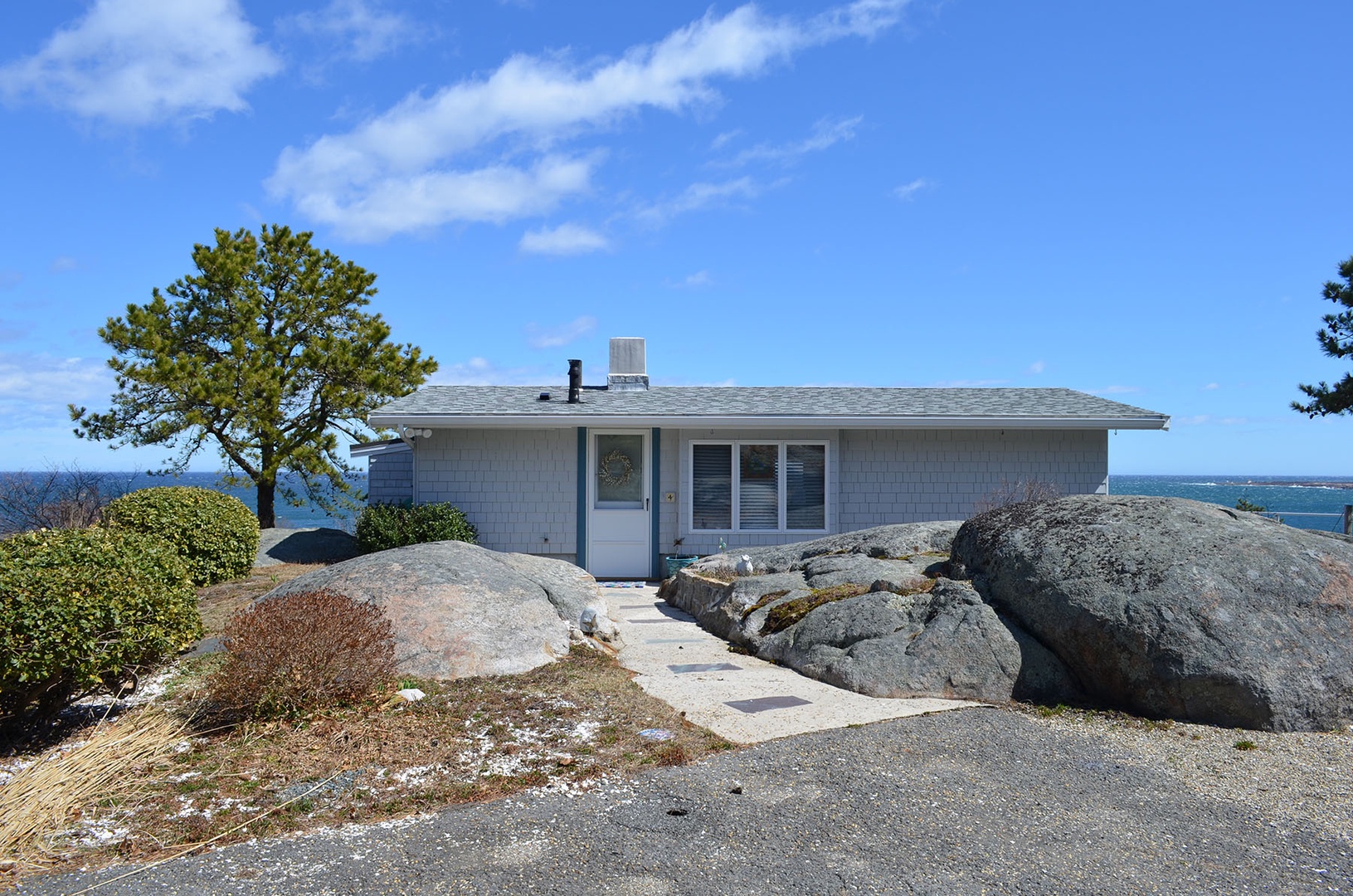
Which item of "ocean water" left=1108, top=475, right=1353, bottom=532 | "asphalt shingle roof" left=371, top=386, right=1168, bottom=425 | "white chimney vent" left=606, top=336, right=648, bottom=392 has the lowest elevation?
"ocean water" left=1108, top=475, right=1353, bottom=532

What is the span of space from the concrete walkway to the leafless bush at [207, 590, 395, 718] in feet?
6.74

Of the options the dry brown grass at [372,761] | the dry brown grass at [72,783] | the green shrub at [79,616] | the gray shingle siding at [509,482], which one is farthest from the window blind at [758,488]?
the dry brown grass at [72,783]

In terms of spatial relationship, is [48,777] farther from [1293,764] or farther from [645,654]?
[1293,764]

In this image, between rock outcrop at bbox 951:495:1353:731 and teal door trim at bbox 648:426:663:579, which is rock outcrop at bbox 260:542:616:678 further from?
teal door trim at bbox 648:426:663:579

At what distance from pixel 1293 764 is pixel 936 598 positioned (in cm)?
250

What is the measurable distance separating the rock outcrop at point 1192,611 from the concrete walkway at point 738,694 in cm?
96

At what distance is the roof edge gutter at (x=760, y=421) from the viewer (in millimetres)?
12492

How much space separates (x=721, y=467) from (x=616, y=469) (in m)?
1.50

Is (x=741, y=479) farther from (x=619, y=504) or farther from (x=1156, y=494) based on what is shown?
(x=1156, y=494)

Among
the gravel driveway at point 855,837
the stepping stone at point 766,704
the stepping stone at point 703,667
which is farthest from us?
the stepping stone at point 703,667

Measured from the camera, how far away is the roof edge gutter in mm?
12492

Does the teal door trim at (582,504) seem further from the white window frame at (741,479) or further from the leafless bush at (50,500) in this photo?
the leafless bush at (50,500)

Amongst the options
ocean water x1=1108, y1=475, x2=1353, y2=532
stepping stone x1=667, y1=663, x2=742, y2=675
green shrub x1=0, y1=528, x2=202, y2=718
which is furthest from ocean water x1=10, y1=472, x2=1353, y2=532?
green shrub x1=0, y1=528, x2=202, y2=718

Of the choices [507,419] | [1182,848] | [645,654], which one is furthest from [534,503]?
[1182,848]
